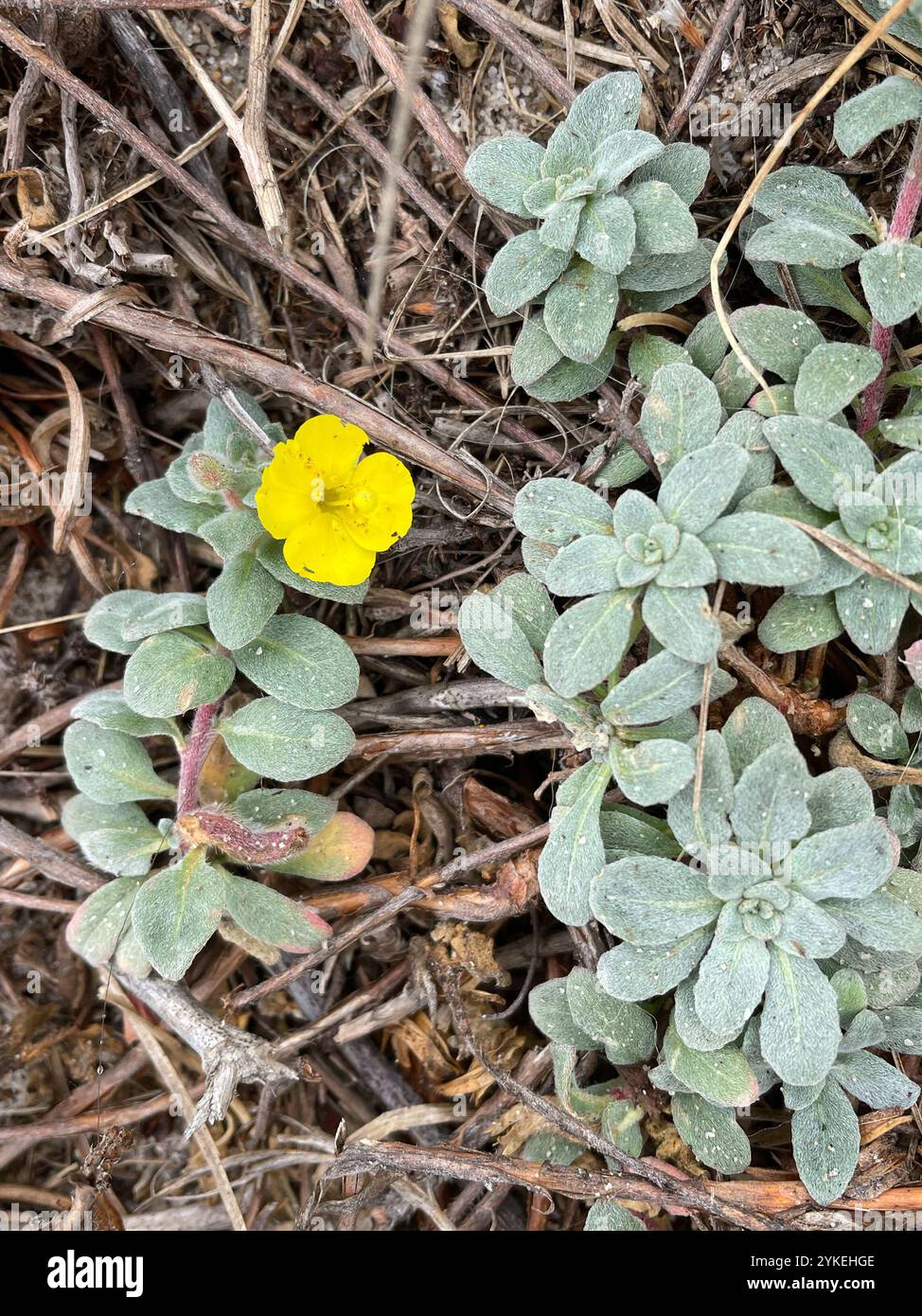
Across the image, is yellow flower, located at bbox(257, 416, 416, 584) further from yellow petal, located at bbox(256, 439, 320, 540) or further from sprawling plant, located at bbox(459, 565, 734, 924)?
sprawling plant, located at bbox(459, 565, 734, 924)

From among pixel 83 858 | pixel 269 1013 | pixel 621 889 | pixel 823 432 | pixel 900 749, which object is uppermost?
pixel 823 432

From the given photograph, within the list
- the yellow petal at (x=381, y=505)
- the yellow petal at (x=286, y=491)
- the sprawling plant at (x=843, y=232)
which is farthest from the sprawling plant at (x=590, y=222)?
the yellow petal at (x=286, y=491)

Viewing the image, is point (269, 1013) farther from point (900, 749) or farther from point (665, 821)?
point (900, 749)

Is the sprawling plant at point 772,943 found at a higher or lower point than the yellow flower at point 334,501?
lower

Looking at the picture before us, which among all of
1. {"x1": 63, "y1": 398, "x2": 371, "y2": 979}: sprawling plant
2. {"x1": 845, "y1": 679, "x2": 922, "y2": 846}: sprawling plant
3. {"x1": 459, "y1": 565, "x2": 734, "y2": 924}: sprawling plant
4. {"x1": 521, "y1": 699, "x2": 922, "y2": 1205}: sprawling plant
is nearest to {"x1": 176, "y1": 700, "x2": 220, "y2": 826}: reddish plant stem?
{"x1": 63, "y1": 398, "x2": 371, "y2": 979}: sprawling plant

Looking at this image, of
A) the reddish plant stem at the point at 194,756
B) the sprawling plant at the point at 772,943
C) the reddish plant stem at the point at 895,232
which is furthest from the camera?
the reddish plant stem at the point at 194,756

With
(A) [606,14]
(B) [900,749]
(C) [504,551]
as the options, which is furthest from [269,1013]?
(A) [606,14]

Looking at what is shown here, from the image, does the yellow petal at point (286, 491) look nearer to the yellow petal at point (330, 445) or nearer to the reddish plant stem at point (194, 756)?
the yellow petal at point (330, 445)

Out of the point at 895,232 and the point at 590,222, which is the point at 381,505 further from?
the point at 895,232
